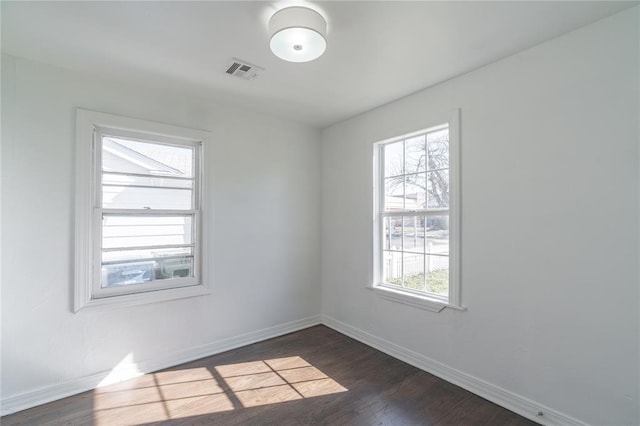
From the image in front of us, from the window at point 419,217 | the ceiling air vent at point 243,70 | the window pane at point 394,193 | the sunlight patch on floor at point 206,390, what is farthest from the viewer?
the window pane at point 394,193

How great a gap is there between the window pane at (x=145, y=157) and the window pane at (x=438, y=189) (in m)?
2.39

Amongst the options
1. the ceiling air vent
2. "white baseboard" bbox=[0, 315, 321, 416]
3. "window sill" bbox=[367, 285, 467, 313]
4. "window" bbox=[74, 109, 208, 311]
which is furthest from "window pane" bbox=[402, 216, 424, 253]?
"window" bbox=[74, 109, 208, 311]

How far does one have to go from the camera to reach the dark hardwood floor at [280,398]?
6.65 feet

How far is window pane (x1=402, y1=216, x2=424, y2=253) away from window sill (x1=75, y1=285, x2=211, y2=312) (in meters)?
2.10

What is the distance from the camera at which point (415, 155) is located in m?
2.94

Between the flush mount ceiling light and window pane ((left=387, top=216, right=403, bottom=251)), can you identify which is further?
window pane ((left=387, top=216, right=403, bottom=251))

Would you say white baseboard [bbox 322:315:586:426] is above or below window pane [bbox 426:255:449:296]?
below

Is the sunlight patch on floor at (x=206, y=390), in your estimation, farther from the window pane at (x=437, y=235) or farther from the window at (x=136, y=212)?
the window pane at (x=437, y=235)

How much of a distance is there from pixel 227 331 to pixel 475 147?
9.82 feet

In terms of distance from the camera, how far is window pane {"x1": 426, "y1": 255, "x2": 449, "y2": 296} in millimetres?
2629

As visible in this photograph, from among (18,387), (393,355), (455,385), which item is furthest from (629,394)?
(18,387)

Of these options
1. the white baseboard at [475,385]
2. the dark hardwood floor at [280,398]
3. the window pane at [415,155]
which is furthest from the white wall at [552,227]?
the dark hardwood floor at [280,398]

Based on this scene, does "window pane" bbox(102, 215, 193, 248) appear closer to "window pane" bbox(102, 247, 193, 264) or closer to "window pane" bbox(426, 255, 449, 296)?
"window pane" bbox(102, 247, 193, 264)

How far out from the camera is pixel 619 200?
1717 mm
